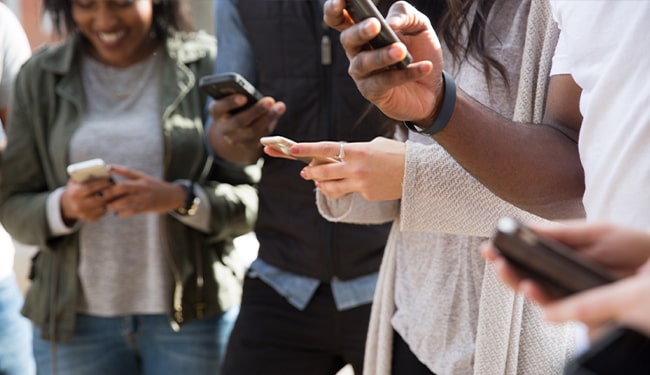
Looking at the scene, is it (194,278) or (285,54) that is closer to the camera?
(285,54)

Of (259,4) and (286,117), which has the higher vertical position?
(259,4)

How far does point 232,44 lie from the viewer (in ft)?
9.64

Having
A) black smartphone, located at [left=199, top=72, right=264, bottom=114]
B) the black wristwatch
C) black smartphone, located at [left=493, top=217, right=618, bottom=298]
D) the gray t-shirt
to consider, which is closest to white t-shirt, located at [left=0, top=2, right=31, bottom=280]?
the gray t-shirt

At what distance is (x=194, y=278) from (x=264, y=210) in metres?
0.44

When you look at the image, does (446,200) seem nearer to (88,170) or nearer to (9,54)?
(88,170)

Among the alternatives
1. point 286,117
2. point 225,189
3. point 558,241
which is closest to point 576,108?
point 558,241

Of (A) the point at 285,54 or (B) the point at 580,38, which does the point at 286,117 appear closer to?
(A) the point at 285,54

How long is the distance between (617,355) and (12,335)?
9.49 feet

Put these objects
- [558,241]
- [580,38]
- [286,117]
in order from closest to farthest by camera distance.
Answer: [558,241]
[580,38]
[286,117]

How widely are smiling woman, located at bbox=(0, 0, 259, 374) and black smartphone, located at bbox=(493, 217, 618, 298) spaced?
2135mm

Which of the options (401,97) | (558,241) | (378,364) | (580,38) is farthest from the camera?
(378,364)

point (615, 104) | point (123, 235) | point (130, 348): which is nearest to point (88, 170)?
point (123, 235)

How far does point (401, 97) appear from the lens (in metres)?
1.59

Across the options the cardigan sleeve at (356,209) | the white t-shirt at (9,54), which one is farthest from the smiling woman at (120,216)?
the cardigan sleeve at (356,209)
